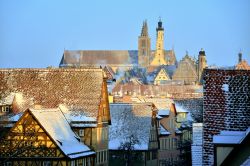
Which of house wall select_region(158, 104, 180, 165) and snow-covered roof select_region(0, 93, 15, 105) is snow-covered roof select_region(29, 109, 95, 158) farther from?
house wall select_region(158, 104, 180, 165)

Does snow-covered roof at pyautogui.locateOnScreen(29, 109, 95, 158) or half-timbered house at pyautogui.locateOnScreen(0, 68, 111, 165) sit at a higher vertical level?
half-timbered house at pyautogui.locateOnScreen(0, 68, 111, 165)

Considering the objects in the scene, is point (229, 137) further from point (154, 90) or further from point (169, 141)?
point (154, 90)

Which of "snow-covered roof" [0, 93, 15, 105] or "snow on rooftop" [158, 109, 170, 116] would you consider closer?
"snow-covered roof" [0, 93, 15, 105]

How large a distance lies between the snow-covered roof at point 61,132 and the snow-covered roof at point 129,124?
1594 centimetres

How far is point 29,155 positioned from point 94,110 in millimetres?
9153

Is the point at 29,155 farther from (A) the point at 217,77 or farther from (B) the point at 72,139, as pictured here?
(A) the point at 217,77

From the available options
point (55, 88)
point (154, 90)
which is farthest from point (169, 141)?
point (154, 90)

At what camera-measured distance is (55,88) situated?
5562 cm

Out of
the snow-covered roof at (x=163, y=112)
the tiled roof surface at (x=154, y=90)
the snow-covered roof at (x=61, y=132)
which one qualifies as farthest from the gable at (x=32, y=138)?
the tiled roof surface at (x=154, y=90)

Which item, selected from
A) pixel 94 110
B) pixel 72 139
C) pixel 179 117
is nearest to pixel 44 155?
pixel 72 139

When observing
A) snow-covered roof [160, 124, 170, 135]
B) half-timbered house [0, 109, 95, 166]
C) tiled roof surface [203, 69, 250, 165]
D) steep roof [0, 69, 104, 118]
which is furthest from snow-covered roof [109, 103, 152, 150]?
tiled roof surface [203, 69, 250, 165]

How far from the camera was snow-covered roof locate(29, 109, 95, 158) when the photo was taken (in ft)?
150

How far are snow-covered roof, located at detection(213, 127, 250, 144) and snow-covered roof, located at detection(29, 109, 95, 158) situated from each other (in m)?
28.0

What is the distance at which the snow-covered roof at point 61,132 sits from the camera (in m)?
45.8
